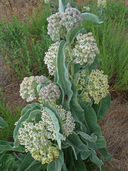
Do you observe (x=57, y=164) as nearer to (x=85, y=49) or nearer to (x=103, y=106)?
(x=103, y=106)

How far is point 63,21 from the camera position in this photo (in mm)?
781

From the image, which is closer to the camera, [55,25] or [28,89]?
[55,25]

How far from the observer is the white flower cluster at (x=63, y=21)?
0.78 meters

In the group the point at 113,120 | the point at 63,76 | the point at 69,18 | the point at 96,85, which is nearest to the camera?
the point at 69,18

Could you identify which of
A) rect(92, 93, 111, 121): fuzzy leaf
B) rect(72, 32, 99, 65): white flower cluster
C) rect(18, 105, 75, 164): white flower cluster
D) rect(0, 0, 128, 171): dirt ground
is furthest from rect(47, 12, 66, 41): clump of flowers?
rect(0, 0, 128, 171): dirt ground

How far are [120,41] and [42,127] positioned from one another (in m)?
1.90

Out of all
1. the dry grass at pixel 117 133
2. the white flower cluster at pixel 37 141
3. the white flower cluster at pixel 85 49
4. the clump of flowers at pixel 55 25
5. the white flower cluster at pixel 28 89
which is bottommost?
the dry grass at pixel 117 133

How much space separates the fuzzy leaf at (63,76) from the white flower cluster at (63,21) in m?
0.08

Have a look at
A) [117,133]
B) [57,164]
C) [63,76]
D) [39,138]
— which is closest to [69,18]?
[63,76]

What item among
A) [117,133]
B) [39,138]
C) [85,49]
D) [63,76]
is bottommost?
[117,133]

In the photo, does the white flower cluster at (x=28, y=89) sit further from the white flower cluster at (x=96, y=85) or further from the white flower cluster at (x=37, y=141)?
the white flower cluster at (x=96, y=85)

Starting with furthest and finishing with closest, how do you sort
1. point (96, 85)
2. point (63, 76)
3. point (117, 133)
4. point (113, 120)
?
1. point (113, 120)
2. point (117, 133)
3. point (96, 85)
4. point (63, 76)

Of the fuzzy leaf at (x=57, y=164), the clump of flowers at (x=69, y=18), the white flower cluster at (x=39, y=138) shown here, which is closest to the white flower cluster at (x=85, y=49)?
the clump of flowers at (x=69, y=18)

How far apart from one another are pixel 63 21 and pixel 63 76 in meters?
0.29
